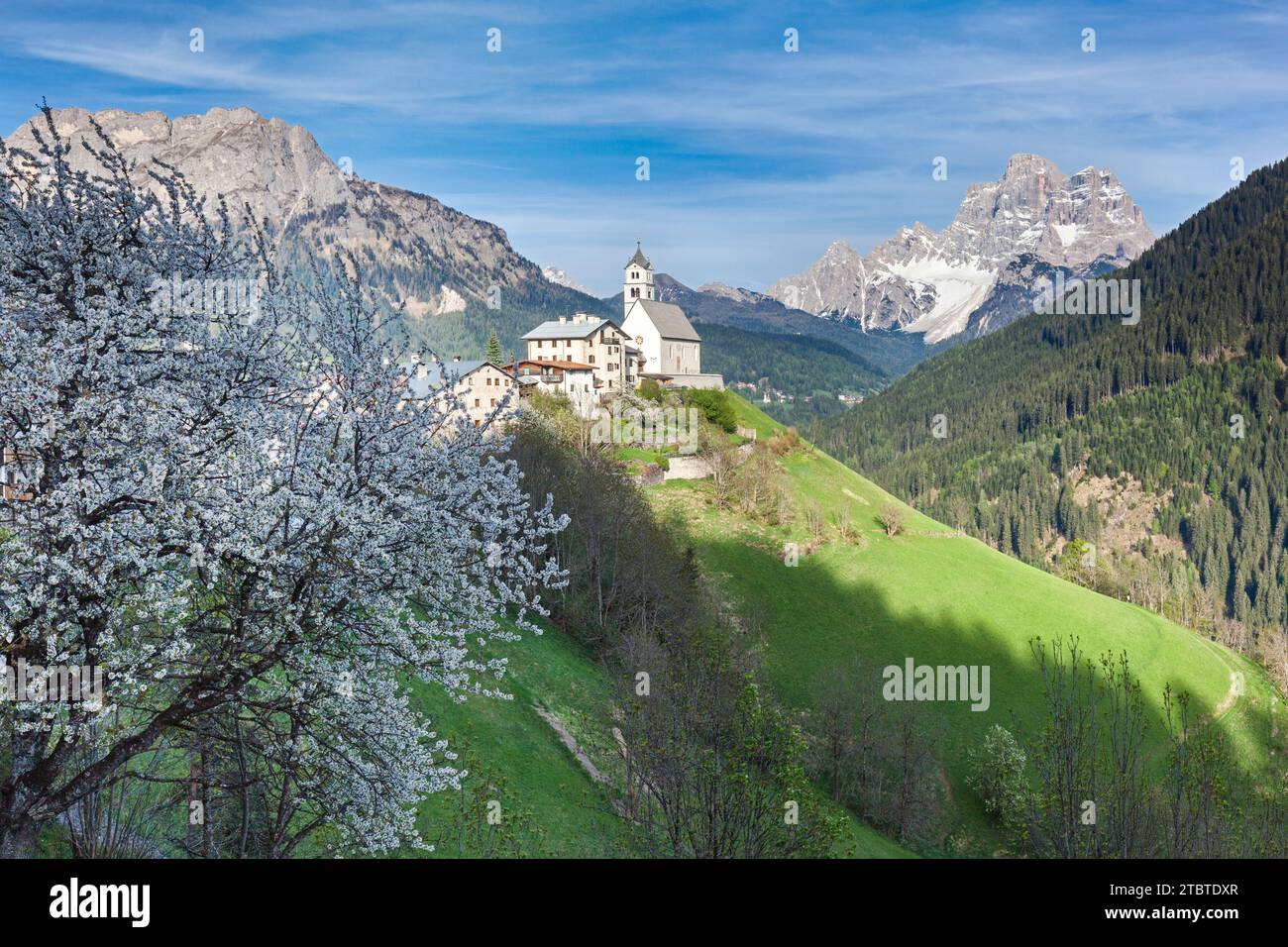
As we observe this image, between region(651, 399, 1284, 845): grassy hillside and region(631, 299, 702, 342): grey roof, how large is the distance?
41.7 m

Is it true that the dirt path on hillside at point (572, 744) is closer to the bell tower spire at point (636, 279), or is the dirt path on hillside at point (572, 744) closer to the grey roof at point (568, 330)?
the grey roof at point (568, 330)

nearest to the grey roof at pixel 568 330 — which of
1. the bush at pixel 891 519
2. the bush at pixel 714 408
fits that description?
the bush at pixel 714 408

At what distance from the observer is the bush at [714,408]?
10744cm

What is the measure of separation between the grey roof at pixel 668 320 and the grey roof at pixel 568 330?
13.8 m

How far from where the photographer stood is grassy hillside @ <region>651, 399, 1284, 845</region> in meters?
75.6

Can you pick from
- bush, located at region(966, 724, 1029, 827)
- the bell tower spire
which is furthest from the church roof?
bush, located at region(966, 724, 1029, 827)

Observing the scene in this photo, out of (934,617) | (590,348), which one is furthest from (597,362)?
(934,617)

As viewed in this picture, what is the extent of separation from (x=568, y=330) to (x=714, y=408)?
23434 mm

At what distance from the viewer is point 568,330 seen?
11631 centimetres

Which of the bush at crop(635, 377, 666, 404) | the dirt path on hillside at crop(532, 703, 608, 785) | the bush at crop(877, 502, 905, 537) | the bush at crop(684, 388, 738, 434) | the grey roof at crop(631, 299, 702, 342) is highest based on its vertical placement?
the grey roof at crop(631, 299, 702, 342)

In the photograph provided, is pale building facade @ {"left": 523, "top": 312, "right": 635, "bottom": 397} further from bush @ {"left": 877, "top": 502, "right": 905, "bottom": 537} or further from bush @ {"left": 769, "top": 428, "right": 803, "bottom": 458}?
bush @ {"left": 877, "top": 502, "right": 905, "bottom": 537}
